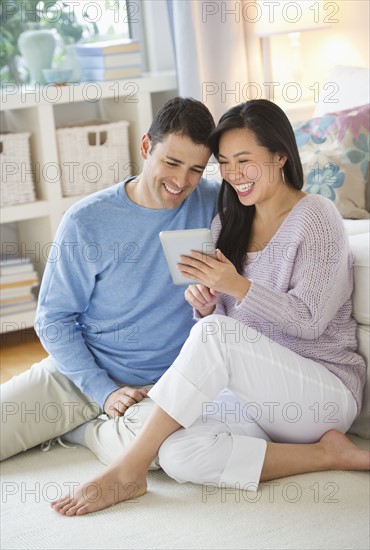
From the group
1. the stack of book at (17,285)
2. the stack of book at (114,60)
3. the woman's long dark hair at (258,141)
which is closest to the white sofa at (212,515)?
the woman's long dark hair at (258,141)

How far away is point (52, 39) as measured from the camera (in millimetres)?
3457

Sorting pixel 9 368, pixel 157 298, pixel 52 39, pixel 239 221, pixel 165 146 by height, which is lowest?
pixel 9 368

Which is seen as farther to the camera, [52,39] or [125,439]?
[52,39]

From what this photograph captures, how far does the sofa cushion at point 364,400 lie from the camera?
2.03 meters

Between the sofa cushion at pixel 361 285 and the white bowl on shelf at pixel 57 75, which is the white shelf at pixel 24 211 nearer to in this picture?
the white bowl on shelf at pixel 57 75

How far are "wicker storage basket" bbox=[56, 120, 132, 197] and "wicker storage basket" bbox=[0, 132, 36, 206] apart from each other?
137mm

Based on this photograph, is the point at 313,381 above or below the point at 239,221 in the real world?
below

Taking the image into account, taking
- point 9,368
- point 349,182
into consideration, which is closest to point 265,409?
point 349,182

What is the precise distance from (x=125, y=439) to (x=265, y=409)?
0.34 metres

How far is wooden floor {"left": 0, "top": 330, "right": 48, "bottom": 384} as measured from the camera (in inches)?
119

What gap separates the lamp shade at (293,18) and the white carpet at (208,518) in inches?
74.0

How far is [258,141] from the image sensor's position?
195 centimetres

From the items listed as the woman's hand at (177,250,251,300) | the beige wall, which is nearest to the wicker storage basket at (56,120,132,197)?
the beige wall

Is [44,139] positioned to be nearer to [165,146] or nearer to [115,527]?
[165,146]
